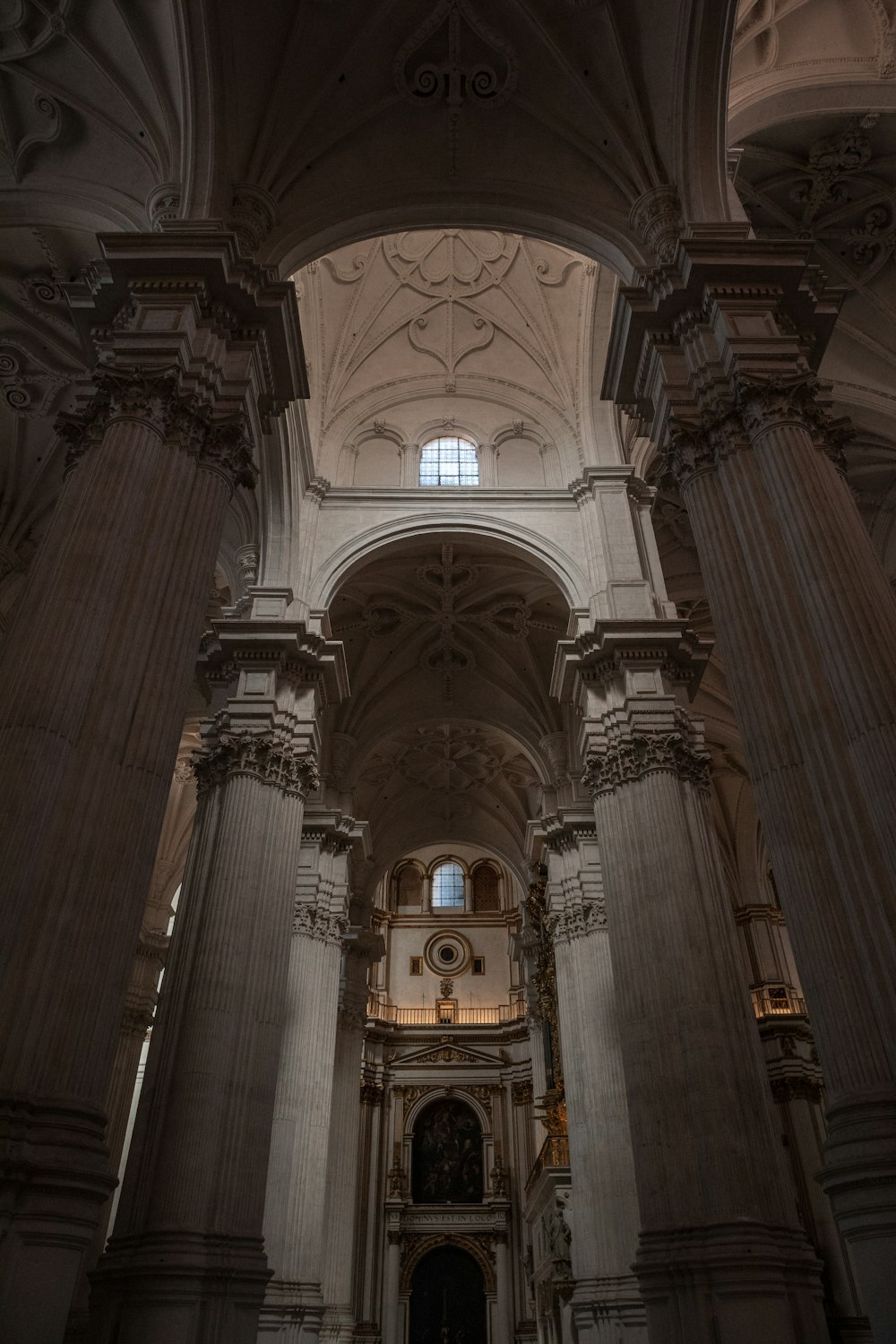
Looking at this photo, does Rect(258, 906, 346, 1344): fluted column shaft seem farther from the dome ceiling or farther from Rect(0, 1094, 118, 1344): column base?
Rect(0, 1094, 118, 1344): column base

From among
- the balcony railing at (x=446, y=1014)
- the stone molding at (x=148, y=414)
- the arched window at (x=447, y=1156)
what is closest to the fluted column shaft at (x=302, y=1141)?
the stone molding at (x=148, y=414)

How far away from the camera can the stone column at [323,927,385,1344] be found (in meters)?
18.8

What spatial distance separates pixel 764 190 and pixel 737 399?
23.2 ft

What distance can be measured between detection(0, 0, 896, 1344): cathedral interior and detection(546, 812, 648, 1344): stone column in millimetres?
77

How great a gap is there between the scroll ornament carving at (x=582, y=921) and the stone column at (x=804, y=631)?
8924 millimetres

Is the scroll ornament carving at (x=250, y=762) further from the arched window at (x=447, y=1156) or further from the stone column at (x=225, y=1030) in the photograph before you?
the arched window at (x=447, y=1156)

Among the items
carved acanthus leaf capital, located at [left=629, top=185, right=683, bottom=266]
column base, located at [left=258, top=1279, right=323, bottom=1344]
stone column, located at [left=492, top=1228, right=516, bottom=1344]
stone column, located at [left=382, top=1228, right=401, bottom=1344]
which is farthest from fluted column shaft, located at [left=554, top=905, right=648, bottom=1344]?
stone column, located at [left=382, top=1228, right=401, bottom=1344]

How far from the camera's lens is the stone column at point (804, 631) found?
17.8ft

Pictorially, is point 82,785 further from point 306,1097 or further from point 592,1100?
point 592,1100

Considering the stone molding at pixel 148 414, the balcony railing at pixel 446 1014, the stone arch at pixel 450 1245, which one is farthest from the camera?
the balcony railing at pixel 446 1014

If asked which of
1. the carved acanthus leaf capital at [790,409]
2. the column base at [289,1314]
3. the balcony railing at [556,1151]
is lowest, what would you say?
the column base at [289,1314]

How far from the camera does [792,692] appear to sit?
6730 millimetres

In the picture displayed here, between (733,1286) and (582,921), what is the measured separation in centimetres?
777

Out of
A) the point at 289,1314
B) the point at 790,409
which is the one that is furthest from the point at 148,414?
the point at 289,1314
